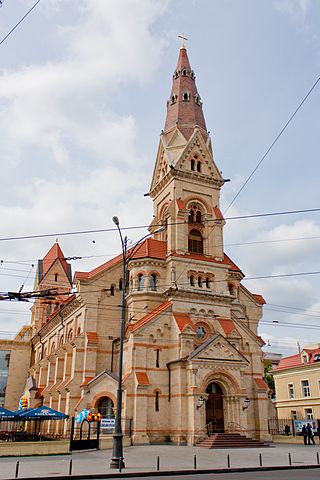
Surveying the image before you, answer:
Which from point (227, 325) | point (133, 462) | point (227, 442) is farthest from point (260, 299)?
point (133, 462)

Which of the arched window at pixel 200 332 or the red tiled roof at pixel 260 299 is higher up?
the red tiled roof at pixel 260 299

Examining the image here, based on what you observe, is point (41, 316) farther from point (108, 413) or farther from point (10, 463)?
point (10, 463)

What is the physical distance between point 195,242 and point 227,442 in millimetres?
19394

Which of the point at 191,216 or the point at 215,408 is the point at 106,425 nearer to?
the point at 215,408

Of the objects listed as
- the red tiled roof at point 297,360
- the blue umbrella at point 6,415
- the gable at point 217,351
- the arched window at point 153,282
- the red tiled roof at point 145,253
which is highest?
the red tiled roof at point 145,253

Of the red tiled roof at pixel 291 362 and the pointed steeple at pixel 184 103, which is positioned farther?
the red tiled roof at pixel 291 362

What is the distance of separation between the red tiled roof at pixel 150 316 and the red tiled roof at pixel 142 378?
361cm

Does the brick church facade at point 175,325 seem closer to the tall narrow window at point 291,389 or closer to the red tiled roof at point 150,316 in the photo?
the red tiled roof at point 150,316

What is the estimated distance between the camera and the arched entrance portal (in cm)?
3597

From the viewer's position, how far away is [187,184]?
4619 cm

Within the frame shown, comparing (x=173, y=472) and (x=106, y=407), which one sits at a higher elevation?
(x=106, y=407)

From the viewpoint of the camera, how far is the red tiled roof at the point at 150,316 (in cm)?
3800

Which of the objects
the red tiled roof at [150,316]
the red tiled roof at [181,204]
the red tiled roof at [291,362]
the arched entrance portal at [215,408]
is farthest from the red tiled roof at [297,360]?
the red tiled roof at [181,204]

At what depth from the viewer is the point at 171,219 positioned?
44.3 m
